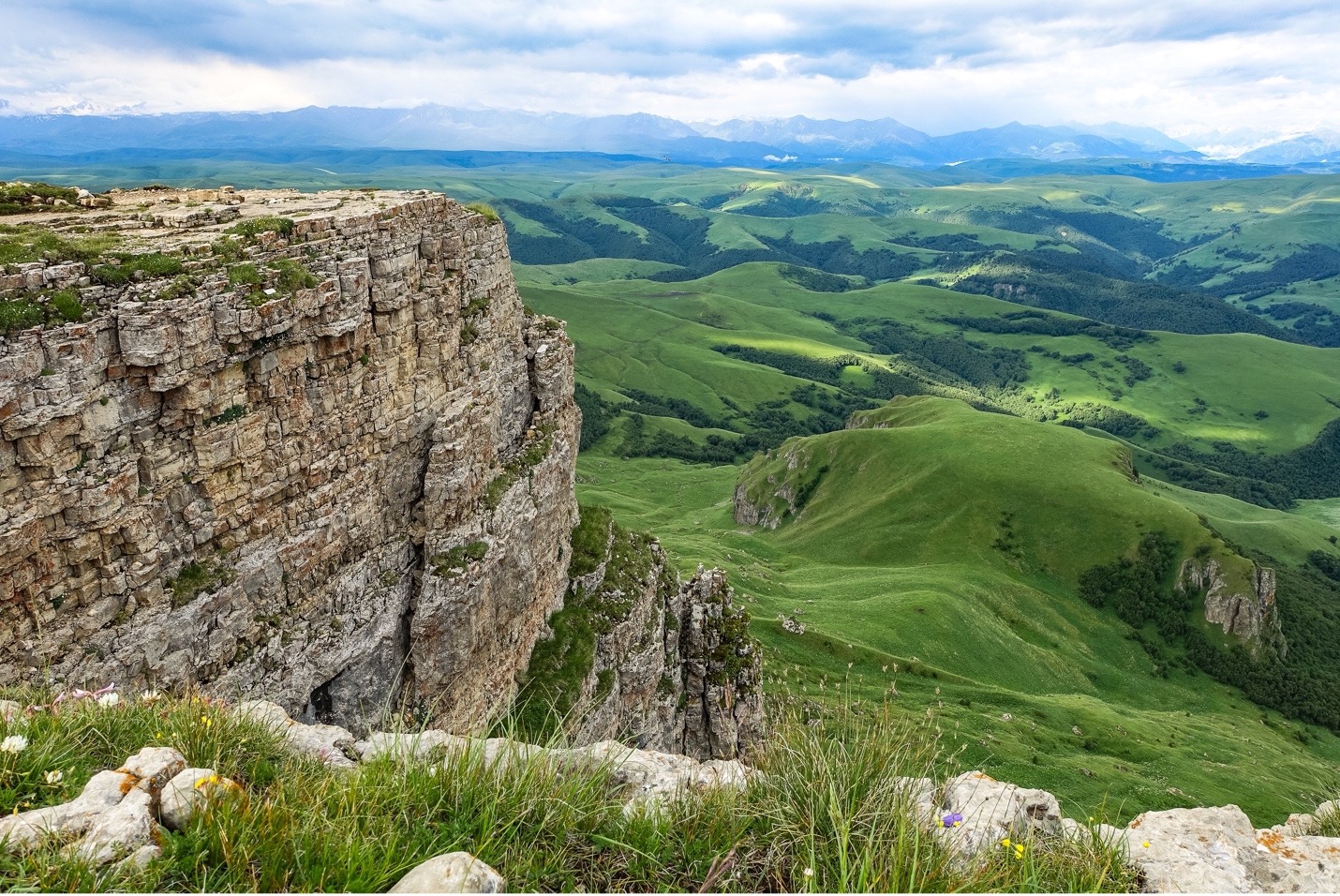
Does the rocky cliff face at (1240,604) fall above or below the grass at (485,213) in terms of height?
below

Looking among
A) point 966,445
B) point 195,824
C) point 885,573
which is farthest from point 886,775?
point 966,445

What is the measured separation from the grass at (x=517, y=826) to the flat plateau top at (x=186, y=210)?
781 inches

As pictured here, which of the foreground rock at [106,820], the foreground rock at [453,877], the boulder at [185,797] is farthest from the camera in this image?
the boulder at [185,797]

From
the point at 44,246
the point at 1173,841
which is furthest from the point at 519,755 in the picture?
the point at 44,246

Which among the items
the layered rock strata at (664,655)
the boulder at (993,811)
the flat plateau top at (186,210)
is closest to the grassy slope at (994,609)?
the layered rock strata at (664,655)

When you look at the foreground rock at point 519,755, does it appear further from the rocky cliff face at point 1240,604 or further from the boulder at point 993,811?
the rocky cliff face at point 1240,604

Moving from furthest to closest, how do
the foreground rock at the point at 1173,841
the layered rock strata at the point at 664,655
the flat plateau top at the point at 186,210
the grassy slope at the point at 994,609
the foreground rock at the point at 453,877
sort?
the grassy slope at the point at 994,609 → the layered rock strata at the point at 664,655 → the flat plateau top at the point at 186,210 → the foreground rock at the point at 1173,841 → the foreground rock at the point at 453,877

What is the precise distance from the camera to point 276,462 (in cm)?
2642

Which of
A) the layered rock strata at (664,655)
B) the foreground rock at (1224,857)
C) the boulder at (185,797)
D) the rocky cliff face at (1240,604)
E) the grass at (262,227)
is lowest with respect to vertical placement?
the rocky cliff face at (1240,604)

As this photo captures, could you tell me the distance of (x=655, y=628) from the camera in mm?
50875

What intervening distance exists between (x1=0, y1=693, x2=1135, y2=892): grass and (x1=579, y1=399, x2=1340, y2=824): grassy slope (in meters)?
36.1

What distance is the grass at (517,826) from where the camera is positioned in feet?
24.9

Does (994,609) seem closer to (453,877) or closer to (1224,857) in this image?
(1224,857)

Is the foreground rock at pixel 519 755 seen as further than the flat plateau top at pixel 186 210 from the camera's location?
No
